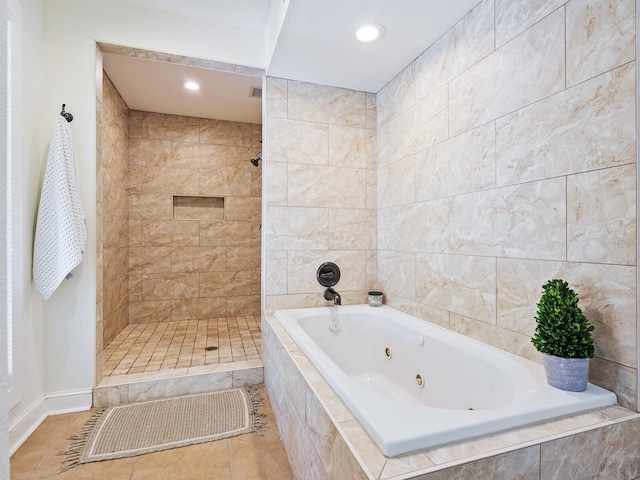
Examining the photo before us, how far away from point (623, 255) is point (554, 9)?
3.24ft

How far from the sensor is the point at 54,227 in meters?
1.86

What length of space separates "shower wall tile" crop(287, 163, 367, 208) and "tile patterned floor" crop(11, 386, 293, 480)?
1.56 m

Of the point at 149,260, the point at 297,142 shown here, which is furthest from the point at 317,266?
the point at 149,260

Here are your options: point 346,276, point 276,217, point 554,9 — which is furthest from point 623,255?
point 276,217

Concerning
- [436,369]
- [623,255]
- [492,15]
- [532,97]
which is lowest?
[436,369]

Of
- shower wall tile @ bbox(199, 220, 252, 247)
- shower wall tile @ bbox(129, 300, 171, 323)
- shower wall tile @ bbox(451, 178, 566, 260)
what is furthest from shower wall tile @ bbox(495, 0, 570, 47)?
shower wall tile @ bbox(129, 300, 171, 323)

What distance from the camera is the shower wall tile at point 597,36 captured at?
41.6 inches

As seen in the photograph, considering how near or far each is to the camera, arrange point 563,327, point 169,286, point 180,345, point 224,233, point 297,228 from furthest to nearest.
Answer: point 224,233
point 169,286
point 180,345
point 297,228
point 563,327

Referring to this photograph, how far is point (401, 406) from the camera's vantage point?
101 cm

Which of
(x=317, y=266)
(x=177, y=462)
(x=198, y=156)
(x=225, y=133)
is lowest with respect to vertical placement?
(x=177, y=462)

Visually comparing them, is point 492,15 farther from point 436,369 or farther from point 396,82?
point 436,369

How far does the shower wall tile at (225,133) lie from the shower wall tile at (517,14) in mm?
3132

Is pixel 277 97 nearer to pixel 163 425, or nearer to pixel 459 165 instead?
pixel 459 165

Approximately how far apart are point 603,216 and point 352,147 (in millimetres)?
1766
